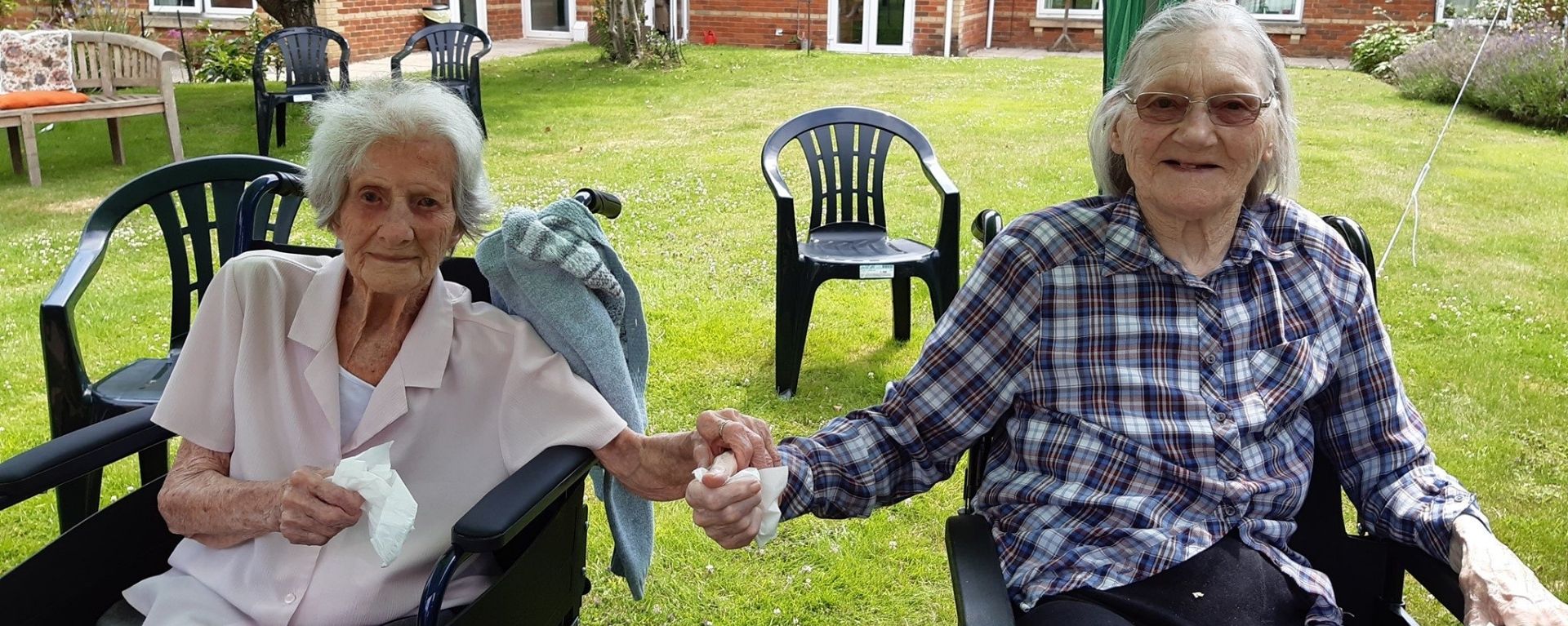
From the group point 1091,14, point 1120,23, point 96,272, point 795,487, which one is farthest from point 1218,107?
point 1091,14

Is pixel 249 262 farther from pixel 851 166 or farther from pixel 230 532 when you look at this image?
pixel 851 166

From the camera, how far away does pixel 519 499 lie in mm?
1604

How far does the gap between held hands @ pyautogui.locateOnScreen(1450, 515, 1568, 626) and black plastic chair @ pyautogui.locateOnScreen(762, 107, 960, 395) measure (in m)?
2.47

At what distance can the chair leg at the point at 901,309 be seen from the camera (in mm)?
4578

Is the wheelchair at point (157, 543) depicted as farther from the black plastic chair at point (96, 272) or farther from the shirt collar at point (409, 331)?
the black plastic chair at point (96, 272)

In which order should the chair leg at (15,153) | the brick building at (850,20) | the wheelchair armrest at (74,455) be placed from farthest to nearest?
the brick building at (850,20) < the chair leg at (15,153) < the wheelchair armrest at (74,455)

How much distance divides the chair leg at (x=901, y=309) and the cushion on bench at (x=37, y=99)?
20.1ft

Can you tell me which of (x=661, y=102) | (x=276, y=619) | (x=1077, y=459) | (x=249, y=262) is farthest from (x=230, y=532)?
(x=661, y=102)

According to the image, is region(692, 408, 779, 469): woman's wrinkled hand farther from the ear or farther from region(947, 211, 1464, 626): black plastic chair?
the ear

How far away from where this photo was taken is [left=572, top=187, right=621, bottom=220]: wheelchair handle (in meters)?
2.07

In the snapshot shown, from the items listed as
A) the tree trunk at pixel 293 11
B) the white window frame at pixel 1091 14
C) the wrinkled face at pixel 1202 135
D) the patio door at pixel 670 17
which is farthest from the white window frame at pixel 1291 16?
the wrinkled face at pixel 1202 135

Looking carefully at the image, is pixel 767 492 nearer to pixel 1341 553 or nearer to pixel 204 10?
pixel 1341 553

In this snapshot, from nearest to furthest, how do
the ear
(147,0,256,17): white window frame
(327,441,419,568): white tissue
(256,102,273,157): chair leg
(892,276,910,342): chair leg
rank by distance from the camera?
(327,441,419,568): white tissue < the ear < (892,276,910,342): chair leg < (256,102,273,157): chair leg < (147,0,256,17): white window frame

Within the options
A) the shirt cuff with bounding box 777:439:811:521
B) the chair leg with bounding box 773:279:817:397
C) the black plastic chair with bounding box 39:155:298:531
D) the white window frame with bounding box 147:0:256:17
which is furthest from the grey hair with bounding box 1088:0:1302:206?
the white window frame with bounding box 147:0:256:17
